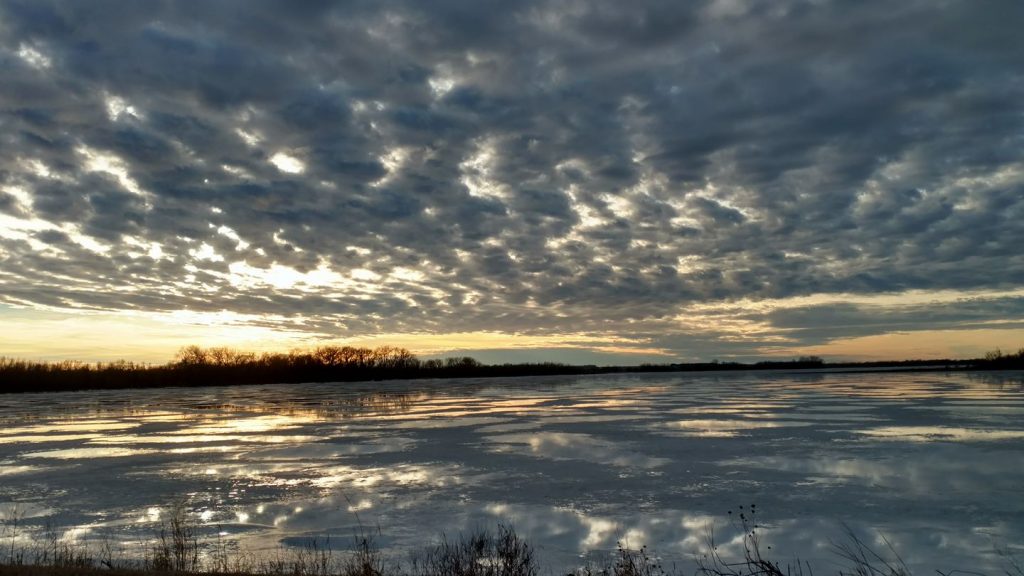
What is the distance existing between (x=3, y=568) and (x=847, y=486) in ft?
32.9

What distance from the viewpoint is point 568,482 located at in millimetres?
10867

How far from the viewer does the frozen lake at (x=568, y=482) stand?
785 cm

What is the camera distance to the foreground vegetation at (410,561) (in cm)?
626

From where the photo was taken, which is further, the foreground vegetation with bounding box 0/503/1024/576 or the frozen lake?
the frozen lake

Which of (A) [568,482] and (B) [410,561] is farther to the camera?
(A) [568,482]

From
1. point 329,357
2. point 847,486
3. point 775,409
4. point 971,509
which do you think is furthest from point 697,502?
point 329,357

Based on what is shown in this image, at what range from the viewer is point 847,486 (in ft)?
33.2

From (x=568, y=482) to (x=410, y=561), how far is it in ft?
14.4

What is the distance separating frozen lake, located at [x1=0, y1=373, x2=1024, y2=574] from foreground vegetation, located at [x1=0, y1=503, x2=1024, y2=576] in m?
0.20

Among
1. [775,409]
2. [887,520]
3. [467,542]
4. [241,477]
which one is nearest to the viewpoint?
[467,542]

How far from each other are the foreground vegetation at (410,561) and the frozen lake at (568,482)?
20cm

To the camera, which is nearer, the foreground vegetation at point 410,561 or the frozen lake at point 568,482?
the foreground vegetation at point 410,561

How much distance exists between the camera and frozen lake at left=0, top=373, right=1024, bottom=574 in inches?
309

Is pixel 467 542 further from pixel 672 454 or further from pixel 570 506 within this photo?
pixel 672 454
